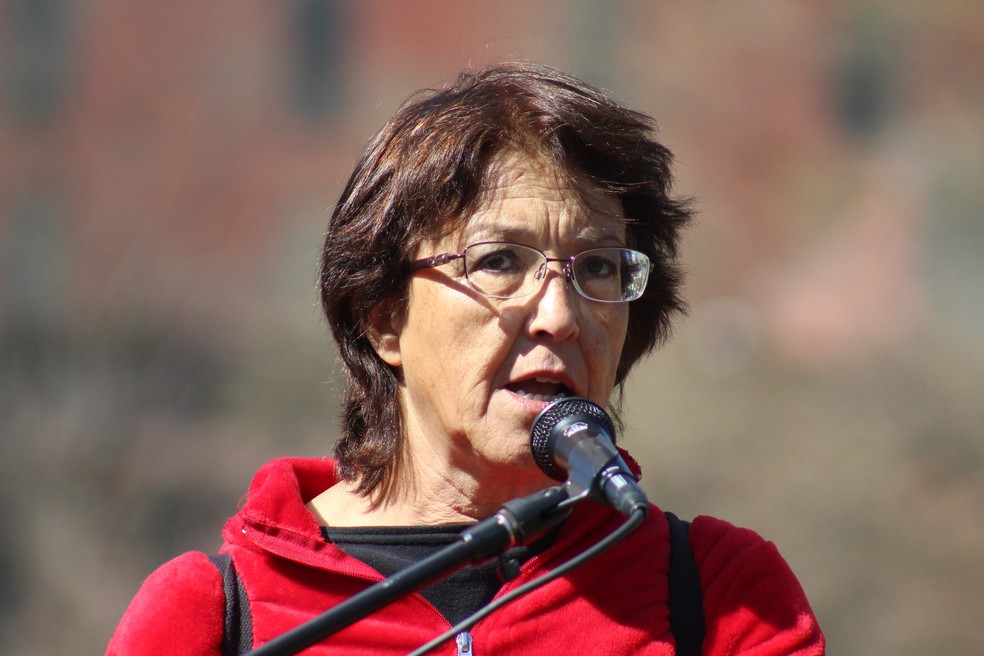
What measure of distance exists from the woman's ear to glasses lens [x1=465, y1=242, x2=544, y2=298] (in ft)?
0.83

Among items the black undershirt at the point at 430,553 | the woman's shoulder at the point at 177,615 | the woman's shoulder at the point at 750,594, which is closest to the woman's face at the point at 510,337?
the black undershirt at the point at 430,553

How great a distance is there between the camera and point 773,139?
9.42 metres

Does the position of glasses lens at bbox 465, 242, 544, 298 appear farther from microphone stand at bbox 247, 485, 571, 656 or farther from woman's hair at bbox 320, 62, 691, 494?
microphone stand at bbox 247, 485, 571, 656

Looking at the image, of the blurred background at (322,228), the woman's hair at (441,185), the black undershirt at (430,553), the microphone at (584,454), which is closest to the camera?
the microphone at (584,454)

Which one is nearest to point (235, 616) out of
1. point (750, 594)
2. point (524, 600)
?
point (524, 600)

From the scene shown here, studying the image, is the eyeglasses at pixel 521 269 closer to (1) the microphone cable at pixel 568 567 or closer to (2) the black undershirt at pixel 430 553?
(2) the black undershirt at pixel 430 553

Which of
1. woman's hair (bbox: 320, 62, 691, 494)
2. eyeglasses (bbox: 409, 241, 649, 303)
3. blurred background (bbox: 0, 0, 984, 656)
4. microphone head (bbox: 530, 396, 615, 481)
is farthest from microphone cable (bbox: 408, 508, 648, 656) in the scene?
blurred background (bbox: 0, 0, 984, 656)

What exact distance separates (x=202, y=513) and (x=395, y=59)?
12.3 ft

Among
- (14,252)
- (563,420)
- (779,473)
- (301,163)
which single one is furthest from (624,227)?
(14,252)

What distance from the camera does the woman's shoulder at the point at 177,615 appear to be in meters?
2.19

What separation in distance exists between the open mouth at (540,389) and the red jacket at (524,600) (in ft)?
0.87

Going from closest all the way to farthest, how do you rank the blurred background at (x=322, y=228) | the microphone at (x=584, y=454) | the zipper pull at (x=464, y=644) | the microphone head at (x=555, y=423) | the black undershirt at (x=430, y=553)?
the microphone at (x=584, y=454) < the microphone head at (x=555, y=423) < the zipper pull at (x=464, y=644) < the black undershirt at (x=430, y=553) < the blurred background at (x=322, y=228)

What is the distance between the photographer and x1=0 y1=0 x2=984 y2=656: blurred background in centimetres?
872

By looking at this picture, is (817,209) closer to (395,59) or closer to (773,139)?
(773,139)
